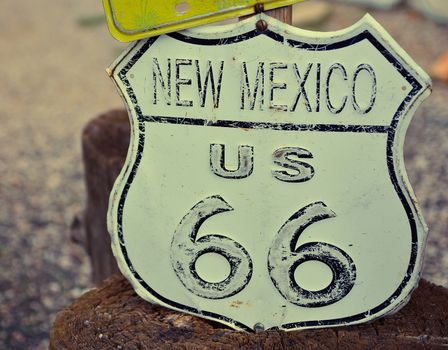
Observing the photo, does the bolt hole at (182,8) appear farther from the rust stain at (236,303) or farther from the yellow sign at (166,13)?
the rust stain at (236,303)

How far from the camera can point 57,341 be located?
1.57 m

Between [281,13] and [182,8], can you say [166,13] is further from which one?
[281,13]

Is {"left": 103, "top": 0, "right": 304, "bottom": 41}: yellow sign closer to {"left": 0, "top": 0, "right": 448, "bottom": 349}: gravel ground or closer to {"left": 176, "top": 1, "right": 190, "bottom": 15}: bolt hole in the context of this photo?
{"left": 176, "top": 1, "right": 190, "bottom": 15}: bolt hole

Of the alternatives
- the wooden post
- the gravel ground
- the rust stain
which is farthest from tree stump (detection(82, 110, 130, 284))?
the wooden post

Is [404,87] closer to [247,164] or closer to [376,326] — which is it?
[247,164]

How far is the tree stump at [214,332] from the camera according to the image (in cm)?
148

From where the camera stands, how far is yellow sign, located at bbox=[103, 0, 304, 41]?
1.40 metres

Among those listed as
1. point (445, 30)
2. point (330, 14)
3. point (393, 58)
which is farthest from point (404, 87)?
point (330, 14)

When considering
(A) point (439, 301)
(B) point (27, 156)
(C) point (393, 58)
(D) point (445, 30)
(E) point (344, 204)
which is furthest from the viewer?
(D) point (445, 30)

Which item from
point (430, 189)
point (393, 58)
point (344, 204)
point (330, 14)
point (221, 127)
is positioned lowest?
point (430, 189)

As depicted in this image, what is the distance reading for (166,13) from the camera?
4.62ft

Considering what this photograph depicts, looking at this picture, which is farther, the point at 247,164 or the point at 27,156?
the point at 27,156

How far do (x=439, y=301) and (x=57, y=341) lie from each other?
806 mm

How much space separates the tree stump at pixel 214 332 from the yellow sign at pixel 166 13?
0.58 meters
